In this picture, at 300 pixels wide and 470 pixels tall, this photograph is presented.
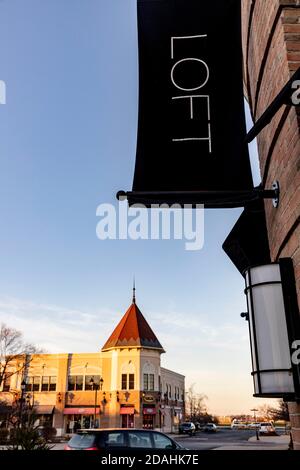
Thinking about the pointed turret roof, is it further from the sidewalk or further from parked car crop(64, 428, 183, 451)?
parked car crop(64, 428, 183, 451)

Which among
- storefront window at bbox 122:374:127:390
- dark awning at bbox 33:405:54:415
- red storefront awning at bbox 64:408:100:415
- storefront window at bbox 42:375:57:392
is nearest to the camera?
storefront window at bbox 122:374:127:390

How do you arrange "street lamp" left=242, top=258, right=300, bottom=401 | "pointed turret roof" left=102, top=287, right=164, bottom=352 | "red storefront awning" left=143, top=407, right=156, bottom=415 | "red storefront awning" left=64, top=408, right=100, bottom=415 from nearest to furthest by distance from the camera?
"street lamp" left=242, top=258, right=300, bottom=401 < "red storefront awning" left=143, top=407, right=156, bottom=415 < "red storefront awning" left=64, top=408, right=100, bottom=415 < "pointed turret roof" left=102, top=287, right=164, bottom=352

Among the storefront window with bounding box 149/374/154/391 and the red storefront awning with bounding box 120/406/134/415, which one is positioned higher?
the storefront window with bounding box 149/374/154/391

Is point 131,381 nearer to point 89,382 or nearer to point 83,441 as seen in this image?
point 89,382

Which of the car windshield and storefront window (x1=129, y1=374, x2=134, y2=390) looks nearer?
the car windshield

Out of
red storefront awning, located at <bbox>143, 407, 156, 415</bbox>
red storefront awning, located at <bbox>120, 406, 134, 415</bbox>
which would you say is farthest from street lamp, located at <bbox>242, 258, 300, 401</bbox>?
red storefront awning, located at <bbox>143, 407, 156, 415</bbox>

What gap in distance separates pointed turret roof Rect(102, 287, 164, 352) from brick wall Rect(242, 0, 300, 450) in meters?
40.8

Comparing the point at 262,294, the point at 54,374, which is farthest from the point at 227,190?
the point at 54,374

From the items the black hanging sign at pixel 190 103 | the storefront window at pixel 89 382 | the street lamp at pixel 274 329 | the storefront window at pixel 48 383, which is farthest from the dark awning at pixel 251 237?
the storefront window at pixel 48 383

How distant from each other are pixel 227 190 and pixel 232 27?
1.64m

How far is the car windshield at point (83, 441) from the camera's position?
26.5 feet

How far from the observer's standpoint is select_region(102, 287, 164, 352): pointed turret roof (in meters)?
43.3

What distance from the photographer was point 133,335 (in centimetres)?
4397

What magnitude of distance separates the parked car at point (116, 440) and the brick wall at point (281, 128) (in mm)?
5827
